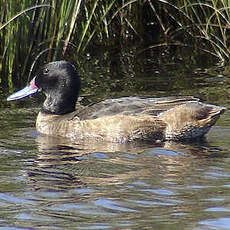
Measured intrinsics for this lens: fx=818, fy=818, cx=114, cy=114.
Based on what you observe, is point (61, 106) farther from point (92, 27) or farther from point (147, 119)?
point (92, 27)

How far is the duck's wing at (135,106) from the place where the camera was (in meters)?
8.18

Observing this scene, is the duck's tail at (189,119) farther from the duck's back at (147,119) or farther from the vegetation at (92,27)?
the vegetation at (92,27)

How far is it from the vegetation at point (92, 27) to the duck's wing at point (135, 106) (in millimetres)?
1890

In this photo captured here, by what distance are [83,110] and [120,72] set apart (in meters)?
3.21

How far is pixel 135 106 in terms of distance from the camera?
8281 mm

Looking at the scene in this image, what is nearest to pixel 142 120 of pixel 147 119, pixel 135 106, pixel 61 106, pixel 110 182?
pixel 147 119

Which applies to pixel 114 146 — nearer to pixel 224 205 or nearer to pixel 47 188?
pixel 47 188

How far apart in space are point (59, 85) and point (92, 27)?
3325 mm

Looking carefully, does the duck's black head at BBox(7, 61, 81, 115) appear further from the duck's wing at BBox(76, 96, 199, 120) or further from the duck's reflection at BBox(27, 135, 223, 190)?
the duck's reflection at BBox(27, 135, 223, 190)

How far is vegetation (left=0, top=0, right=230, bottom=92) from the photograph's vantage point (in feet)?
33.3

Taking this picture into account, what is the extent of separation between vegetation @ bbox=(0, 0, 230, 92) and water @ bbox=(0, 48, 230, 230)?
4.48 ft

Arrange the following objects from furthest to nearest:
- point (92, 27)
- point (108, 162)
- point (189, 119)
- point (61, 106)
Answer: point (92, 27) → point (61, 106) → point (189, 119) → point (108, 162)

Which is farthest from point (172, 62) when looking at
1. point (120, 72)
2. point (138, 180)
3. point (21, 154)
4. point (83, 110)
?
point (138, 180)

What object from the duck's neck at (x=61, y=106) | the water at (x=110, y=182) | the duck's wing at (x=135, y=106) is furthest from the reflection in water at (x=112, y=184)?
the duck's neck at (x=61, y=106)
